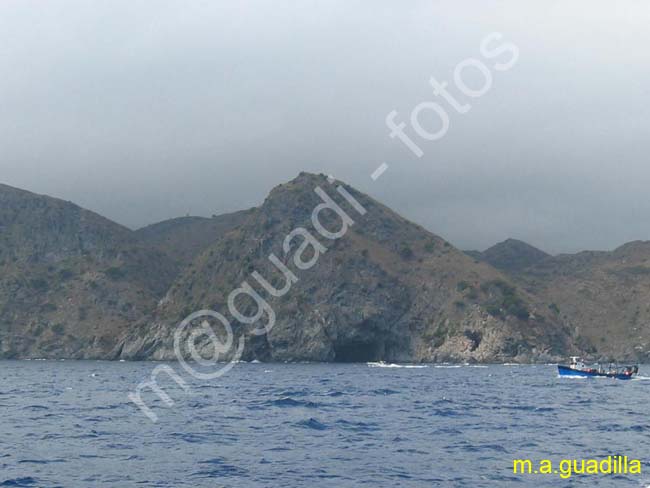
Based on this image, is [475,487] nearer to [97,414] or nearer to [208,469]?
[208,469]

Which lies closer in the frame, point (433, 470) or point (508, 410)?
point (433, 470)

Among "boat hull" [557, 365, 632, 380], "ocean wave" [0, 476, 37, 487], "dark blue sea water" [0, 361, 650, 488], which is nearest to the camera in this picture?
"ocean wave" [0, 476, 37, 487]

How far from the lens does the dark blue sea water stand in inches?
1234

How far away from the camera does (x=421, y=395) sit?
76812mm

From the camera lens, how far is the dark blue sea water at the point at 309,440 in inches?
1234

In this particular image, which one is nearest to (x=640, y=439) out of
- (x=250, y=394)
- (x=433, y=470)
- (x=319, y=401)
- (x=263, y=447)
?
(x=433, y=470)

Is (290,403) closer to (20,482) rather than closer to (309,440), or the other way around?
(309,440)

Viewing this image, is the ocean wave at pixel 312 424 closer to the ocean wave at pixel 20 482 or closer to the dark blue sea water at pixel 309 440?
the dark blue sea water at pixel 309 440

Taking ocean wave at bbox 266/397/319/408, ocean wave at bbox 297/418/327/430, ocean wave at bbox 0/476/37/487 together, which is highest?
ocean wave at bbox 0/476/37/487

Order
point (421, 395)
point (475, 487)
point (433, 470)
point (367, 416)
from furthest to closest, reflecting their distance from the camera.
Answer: point (421, 395) < point (367, 416) < point (433, 470) < point (475, 487)

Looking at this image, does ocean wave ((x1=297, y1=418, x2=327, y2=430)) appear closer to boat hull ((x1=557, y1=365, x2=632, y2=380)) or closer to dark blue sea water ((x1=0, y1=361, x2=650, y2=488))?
dark blue sea water ((x1=0, y1=361, x2=650, y2=488))

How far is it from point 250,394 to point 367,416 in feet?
83.3

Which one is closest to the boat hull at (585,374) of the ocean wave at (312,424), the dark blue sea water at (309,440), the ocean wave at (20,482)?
the dark blue sea water at (309,440)

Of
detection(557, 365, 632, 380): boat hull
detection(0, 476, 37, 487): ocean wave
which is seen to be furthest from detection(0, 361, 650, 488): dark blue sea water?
detection(557, 365, 632, 380): boat hull
